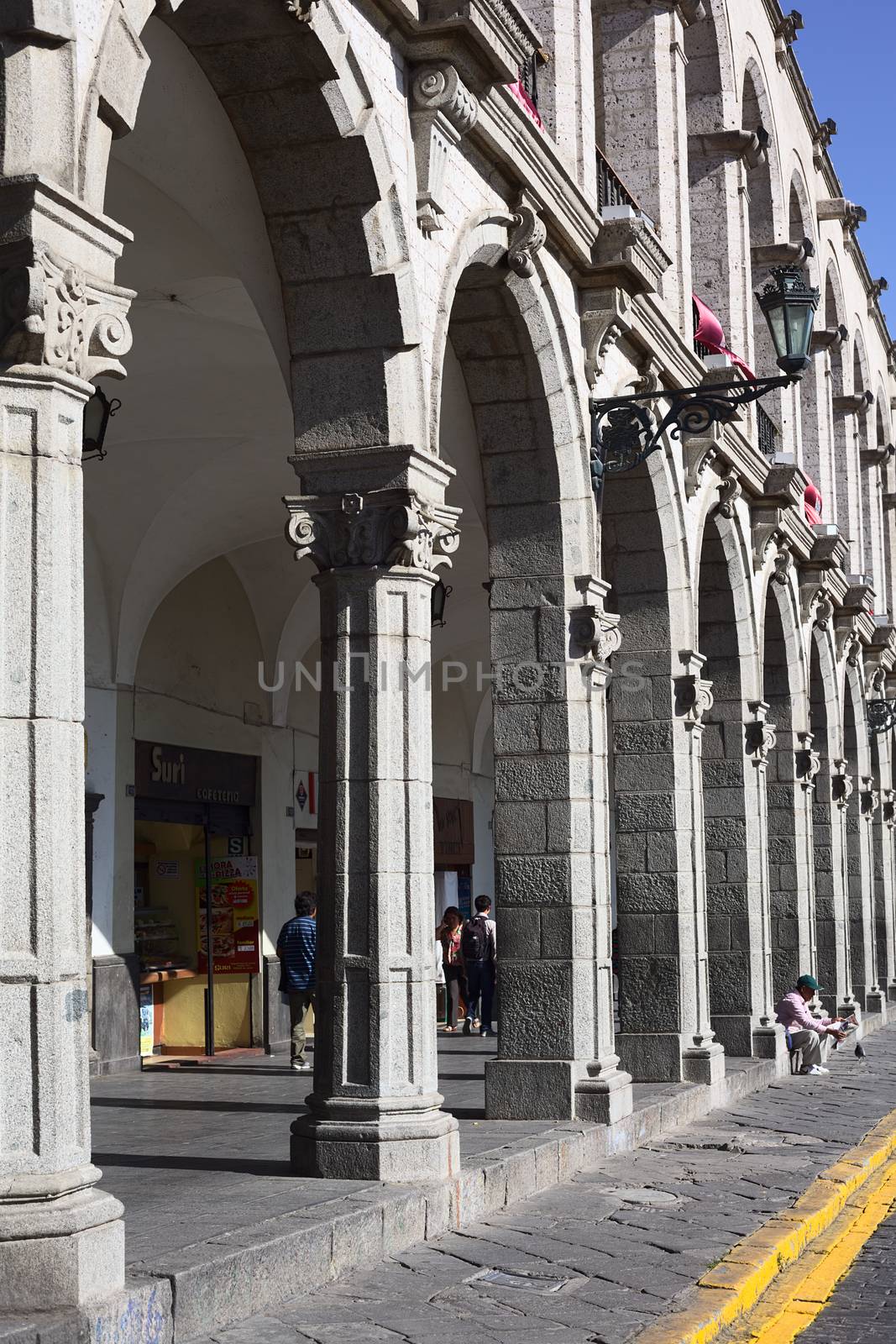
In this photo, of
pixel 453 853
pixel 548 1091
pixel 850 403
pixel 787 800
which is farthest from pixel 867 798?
pixel 548 1091

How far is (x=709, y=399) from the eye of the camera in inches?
433

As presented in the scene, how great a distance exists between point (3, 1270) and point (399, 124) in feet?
17.9

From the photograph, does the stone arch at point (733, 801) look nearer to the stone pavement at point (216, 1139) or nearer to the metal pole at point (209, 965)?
the stone pavement at point (216, 1139)

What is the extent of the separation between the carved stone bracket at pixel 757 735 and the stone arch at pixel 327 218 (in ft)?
27.8

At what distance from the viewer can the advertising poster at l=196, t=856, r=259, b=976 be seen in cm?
1611

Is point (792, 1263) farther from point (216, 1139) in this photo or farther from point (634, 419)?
point (634, 419)

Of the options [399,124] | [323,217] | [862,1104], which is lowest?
[862,1104]

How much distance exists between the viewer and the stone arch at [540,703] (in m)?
9.79

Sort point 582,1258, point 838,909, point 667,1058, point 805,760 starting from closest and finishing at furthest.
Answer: point 582,1258, point 667,1058, point 805,760, point 838,909

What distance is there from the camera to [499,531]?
34.0 ft

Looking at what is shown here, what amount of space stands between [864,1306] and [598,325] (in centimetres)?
656

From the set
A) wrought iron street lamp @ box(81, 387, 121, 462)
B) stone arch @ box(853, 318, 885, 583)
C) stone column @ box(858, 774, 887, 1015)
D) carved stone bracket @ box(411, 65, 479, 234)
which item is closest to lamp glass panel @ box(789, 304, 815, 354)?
carved stone bracket @ box(411, 65, 479, 234)

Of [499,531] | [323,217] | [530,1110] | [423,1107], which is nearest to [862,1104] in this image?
[530,1110]

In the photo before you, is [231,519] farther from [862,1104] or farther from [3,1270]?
[3,1270]
